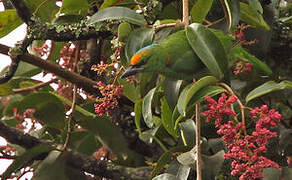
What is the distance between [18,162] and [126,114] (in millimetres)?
492

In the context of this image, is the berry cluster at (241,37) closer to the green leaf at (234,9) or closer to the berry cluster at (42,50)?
the green leaf at (234,9)

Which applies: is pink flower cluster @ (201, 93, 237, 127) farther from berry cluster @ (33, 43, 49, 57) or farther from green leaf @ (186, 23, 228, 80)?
berry cluster @ (33, 43, 49, 57)

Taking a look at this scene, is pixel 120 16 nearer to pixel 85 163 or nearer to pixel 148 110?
pixel 148 110

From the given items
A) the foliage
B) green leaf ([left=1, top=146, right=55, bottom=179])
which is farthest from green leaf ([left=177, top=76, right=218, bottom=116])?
green leaf ([left=1, top=146, right=55, bottom=179])

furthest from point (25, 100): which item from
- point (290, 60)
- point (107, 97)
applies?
point (290, 60)

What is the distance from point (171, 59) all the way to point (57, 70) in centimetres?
36

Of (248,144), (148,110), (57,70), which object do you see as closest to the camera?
(248,144)

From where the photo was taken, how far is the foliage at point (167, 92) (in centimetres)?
100

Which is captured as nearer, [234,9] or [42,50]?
[234,9]

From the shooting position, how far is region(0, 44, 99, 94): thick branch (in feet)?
4.16

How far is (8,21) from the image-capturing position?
1.37 meters

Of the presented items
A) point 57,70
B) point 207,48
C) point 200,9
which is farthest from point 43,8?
point 207,48

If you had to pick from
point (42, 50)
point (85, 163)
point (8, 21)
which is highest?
point (8, 21)

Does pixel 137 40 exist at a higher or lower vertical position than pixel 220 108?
higher
